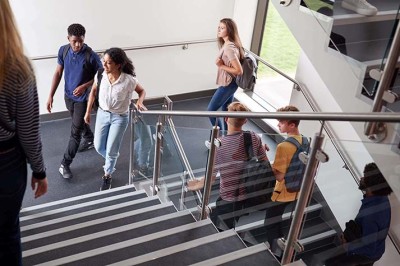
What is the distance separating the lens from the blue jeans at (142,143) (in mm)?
4316

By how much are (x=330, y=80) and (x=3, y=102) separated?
200 centimetres

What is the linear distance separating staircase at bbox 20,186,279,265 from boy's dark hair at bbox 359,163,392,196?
0.68 metres

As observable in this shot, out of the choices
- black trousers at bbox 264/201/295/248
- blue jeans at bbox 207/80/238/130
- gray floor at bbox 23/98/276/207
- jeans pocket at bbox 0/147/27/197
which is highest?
jeans pocket at bbox 0/147/27/197

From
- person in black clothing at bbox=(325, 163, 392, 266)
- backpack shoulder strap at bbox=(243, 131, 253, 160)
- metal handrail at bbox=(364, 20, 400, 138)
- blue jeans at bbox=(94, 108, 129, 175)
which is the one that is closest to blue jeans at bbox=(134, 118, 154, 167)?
blue jeans at bbox=(94, 108, 129, 175)

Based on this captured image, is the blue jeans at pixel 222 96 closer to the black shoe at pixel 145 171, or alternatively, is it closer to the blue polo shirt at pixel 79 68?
the black shoe at pixel 145 171

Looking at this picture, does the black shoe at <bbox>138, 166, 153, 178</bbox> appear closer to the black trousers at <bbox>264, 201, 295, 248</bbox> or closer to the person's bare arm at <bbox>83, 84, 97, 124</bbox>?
the person's bare arm at <bbox>83, 84, 97, 124</bbox>

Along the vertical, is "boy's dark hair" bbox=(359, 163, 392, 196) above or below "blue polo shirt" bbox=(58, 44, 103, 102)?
above

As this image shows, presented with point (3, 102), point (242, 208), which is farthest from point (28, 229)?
point (3, 102)

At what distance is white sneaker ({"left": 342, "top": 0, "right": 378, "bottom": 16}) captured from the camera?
275 centimetres

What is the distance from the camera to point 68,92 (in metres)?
5.05

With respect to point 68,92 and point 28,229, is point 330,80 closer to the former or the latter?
point 28,229

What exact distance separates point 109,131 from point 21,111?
2.75 m

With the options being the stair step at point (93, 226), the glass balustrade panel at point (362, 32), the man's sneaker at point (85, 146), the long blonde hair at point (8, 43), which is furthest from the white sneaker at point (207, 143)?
the man's sneaker at point (85, 146)

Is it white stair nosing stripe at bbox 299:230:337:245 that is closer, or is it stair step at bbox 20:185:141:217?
white stair nosing stripe at bbox 299:230:337:245
